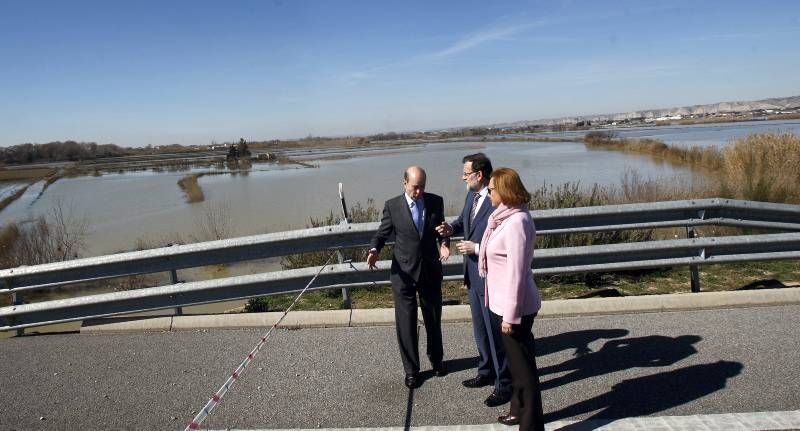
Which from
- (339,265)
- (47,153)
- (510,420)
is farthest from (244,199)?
(47,153)

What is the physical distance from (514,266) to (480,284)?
786 mm

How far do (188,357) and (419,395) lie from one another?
7.33 feet

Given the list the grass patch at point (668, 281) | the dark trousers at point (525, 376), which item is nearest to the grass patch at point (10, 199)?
the grass patch at point (668, 281)

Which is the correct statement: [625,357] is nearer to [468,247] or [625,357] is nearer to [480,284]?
[480,284]

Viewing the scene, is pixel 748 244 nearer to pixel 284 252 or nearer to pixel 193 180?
pixel 284 252

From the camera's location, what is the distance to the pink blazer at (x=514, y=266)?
338cm

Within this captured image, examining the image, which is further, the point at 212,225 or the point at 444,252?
the point at 212,225

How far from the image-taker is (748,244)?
5.72 metres

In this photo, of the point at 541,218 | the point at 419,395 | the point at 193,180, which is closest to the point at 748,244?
the point at 541,218

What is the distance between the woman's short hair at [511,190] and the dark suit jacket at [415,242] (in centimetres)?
104

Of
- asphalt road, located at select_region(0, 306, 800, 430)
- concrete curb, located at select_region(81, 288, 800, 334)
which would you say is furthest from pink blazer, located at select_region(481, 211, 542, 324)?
concrete curb, located at select_region(81, 288, 800, 334)

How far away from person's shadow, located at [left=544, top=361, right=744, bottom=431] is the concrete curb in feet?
4.03

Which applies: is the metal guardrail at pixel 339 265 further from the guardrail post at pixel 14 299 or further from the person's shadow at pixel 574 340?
the person's shadow at pixel 574 340

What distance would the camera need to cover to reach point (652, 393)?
13.0 ft
